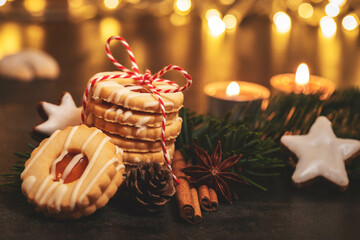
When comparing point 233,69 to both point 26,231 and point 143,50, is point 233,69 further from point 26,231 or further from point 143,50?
point 26,231

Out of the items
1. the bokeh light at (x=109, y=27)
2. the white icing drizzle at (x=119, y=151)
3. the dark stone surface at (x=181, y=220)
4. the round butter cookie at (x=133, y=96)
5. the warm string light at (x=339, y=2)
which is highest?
the warm string light at (x=339, y=2)

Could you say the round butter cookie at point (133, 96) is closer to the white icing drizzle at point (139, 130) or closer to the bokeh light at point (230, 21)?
the white icing drizzle at point (139, 130)

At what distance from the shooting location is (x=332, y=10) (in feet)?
7.77

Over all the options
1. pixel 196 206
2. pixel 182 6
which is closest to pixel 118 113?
pixel 196 206

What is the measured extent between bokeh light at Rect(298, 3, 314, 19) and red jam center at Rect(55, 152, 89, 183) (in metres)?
1.94

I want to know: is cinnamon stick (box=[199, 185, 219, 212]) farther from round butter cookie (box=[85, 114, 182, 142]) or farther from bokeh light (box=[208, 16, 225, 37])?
bokeh light (box=[208, 16, 225, 37])

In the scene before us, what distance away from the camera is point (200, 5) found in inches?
94.6

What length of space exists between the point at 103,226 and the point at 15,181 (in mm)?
215

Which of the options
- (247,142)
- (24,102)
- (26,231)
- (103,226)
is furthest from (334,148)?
(24,102)

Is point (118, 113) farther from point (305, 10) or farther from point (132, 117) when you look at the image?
point (305, 10)

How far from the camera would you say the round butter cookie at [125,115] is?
80 cm

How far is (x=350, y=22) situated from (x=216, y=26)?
28.0 inches

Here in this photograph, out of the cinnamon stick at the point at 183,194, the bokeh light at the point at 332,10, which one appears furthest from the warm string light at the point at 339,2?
the cinnamon stick at the point at 183,194

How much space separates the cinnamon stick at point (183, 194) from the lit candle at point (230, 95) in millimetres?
282
